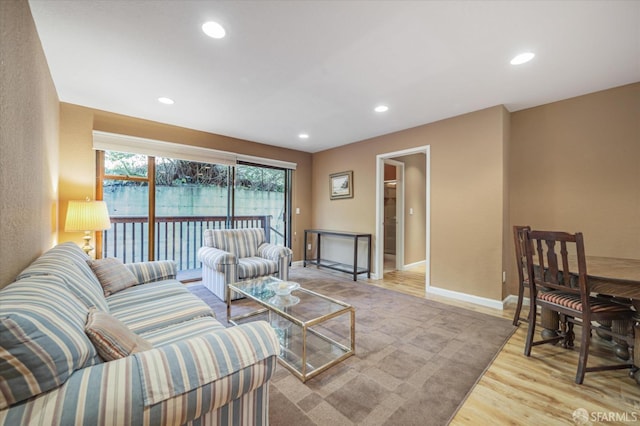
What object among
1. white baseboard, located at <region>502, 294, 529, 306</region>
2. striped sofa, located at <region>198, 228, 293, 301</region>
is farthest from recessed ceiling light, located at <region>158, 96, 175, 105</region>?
white baseboard, located at <region>502, 294, 529, 306</region>

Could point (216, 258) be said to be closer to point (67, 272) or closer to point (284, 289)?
point (284, 289)

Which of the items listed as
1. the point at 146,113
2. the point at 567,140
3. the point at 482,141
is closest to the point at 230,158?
the point at 146,113

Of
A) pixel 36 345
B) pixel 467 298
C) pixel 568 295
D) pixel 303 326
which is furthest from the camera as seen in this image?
pixel 467 298

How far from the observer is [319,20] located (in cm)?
170

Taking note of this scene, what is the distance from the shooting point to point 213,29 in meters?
1.78

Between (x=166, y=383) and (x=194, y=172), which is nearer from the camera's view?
(x=166, y=383)

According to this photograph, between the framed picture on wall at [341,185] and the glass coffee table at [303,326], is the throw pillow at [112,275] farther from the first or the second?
the framed picture on wall at [341,185]

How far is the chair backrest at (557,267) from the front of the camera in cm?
169

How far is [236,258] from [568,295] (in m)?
3.14

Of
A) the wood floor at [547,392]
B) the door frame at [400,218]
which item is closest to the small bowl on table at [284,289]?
the wood floor at [547,392]

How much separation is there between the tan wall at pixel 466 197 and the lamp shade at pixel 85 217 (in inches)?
154

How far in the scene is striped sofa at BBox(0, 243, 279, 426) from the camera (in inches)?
26.4

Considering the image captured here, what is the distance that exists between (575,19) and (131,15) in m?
2.88

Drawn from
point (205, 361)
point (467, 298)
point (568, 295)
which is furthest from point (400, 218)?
point (205, 361)
